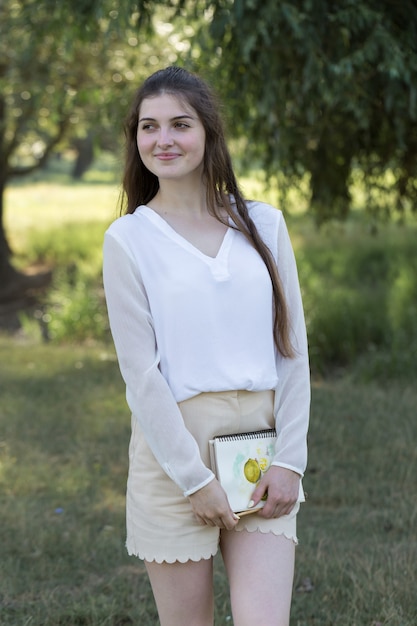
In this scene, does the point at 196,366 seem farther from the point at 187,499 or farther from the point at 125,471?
the point at 125,471

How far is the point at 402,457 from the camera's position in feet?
18.8

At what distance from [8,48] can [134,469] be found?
10116 mm

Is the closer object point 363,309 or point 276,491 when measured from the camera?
point 276,491

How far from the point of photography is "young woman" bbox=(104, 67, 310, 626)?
7.96 ft

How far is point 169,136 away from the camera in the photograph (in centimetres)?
254

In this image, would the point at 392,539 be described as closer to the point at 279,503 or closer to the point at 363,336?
the point at 279,503

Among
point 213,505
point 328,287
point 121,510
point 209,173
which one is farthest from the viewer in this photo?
point 328,287

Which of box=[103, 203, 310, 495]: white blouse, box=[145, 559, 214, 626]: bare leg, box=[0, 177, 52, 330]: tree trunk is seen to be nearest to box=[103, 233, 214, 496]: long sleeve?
box=[103, 203, 310, 495]: white blouse

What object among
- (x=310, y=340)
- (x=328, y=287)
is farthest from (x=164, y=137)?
(x=328, y=287)

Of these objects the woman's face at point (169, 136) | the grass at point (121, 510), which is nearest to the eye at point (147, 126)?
the woman's face at point (169, 136)

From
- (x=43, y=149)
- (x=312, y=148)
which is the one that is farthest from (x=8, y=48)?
(x=312, y=148)

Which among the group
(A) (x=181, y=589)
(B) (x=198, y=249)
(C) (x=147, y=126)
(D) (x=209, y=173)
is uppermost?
(C) (x=147, y=126)

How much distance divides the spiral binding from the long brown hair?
0.70ft

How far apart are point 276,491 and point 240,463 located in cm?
13
